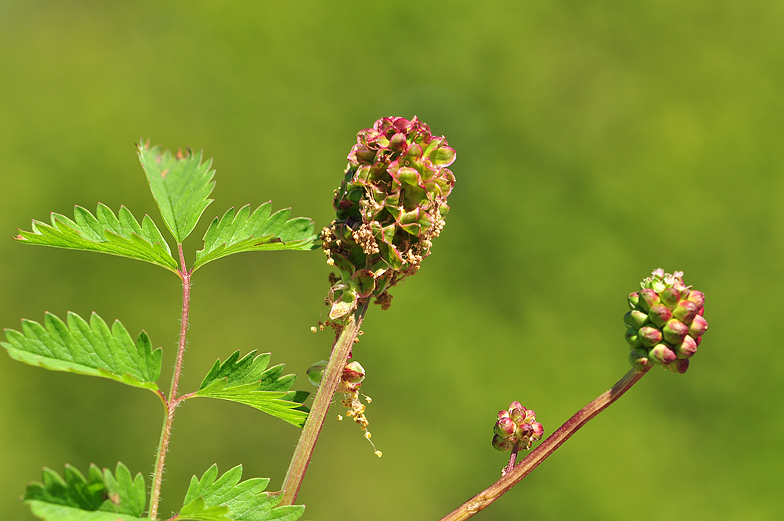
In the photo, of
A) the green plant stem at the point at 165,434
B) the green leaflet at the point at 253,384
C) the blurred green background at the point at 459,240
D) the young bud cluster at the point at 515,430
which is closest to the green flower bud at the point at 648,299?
the young bud cluster at the point at 515,430

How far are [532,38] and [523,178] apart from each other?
89.3 inches

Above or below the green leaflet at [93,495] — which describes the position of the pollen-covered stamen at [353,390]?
above

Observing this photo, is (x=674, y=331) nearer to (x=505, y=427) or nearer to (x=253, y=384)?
(x=505, y=427)

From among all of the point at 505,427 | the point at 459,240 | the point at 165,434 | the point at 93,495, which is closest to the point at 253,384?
the point at 165,434

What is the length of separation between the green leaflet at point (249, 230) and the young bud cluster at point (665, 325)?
21.8 inches

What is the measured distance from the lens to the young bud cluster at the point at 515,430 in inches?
39.9

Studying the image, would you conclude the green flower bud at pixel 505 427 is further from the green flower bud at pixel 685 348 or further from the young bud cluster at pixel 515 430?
the green flower bud at pixel 685 348

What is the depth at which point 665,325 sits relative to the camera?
897 mm

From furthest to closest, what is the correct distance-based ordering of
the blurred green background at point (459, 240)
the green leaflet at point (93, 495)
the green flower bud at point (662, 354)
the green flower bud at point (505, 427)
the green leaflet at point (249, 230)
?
1. the blurred green background at point (459, 240)
2. the green leaflet at point (249, 230)
3. the green flower bud at point (505, 427)
4. the green flower bud at point (662, 354)
5. the green leaflet at point (93, 495)

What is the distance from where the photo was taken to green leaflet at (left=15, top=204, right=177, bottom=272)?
104 centimetres

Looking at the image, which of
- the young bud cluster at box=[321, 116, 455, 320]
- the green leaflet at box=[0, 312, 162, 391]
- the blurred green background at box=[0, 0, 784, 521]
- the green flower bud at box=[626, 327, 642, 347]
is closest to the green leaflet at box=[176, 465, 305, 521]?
the green leaflet at box=[0, 312, 162, 391]

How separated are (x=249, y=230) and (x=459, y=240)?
7120mm

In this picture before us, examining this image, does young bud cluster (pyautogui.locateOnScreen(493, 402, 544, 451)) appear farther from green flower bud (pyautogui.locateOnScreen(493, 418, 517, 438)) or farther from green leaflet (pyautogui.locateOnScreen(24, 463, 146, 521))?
green leaflet (pyautogui.locateOnScreen(24, 463, 146, 521))

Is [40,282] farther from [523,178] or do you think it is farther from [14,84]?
[523,178]
